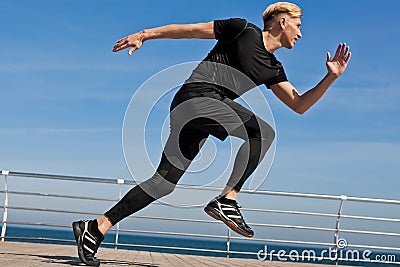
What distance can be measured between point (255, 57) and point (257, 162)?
618 millimetres

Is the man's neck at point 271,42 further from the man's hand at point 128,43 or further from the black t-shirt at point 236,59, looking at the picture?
the man's hand at point 128,43

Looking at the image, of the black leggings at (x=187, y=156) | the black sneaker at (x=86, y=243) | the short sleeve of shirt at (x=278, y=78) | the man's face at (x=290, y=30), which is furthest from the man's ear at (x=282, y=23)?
the black sneaker at (x=86, y=243)

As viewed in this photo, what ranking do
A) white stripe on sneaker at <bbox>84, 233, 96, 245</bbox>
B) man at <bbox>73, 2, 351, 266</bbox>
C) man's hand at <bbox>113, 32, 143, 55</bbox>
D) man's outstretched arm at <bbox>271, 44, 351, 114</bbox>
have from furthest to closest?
white stripe on sneaker at <bbox>84, 233, 96, 245</bbox> → man's outstretched arm at <bbox>271, 44, 351, 114</bbox> → man at <bbox>73, 2, 351, 266</bbox> → man's hand at <bbox>113, 32, 143, 55</bbox>

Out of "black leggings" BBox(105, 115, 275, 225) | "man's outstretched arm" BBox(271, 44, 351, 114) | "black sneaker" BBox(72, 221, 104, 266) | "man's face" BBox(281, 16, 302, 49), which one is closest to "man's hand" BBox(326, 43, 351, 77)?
"man's outstretched arm" BBox(271, 44, 351, 114)

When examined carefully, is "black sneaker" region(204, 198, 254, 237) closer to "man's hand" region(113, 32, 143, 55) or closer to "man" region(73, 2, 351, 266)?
"man" region(73, 2, 351, 266)

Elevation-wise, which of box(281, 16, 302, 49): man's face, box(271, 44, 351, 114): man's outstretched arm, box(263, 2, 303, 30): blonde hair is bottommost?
box(271, 44, 351, 114): man's outstretched arm

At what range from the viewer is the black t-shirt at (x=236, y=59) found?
3.71 metres

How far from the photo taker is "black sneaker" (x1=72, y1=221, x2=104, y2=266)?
3836 millimetres

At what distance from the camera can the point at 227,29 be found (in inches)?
148

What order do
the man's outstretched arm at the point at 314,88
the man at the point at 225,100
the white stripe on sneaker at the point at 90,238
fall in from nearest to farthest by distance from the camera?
the man at the point at 225,100
the man's outstretched arm at the point at 314,88
the white stripe on sneaker at the point at 90,238

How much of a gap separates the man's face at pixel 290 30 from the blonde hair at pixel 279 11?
0.03 metres

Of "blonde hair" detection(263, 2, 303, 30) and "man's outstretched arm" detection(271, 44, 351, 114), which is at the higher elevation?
"blonde hair" detection(263, 2, 303, 30)

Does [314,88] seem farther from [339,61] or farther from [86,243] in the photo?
[86,243]

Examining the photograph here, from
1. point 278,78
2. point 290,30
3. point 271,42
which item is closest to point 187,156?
point 278,78
